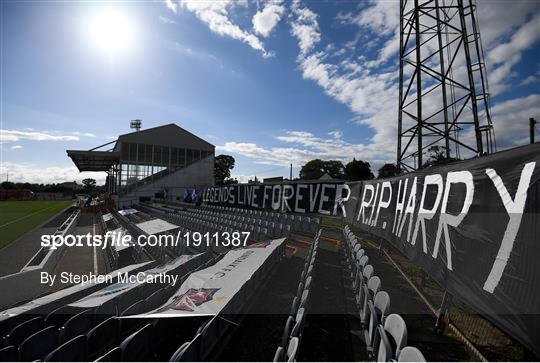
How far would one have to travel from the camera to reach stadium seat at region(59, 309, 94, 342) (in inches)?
199

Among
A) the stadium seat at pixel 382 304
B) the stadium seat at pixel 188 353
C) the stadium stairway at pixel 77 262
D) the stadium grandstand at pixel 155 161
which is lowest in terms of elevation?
the stadium stairway at pixel 77 262

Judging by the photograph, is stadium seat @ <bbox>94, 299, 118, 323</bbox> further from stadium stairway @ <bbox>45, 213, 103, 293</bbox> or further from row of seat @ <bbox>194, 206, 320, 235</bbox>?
row of seat @ <bbox>194, 206, 320, 235</bbox>

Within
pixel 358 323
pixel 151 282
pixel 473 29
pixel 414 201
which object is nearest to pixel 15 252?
pixel 151 282

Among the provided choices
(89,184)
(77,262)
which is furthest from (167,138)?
(89,184)

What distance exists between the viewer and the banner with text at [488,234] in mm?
2938

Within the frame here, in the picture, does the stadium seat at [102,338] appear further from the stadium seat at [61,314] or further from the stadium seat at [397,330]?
the stadium seat at [397,330]

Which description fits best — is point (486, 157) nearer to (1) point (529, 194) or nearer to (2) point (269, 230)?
(1) point (529, 194)

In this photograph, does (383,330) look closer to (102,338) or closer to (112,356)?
(112,356)

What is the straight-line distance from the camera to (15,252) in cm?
1487

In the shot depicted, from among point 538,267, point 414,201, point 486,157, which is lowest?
point 538,267

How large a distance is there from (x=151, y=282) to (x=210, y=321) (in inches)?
136

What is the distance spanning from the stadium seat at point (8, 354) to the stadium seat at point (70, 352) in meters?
0.88

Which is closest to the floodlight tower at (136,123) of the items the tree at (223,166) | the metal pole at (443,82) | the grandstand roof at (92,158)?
the grandstand roof at (92,158)

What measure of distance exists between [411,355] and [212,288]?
3.59 meters
